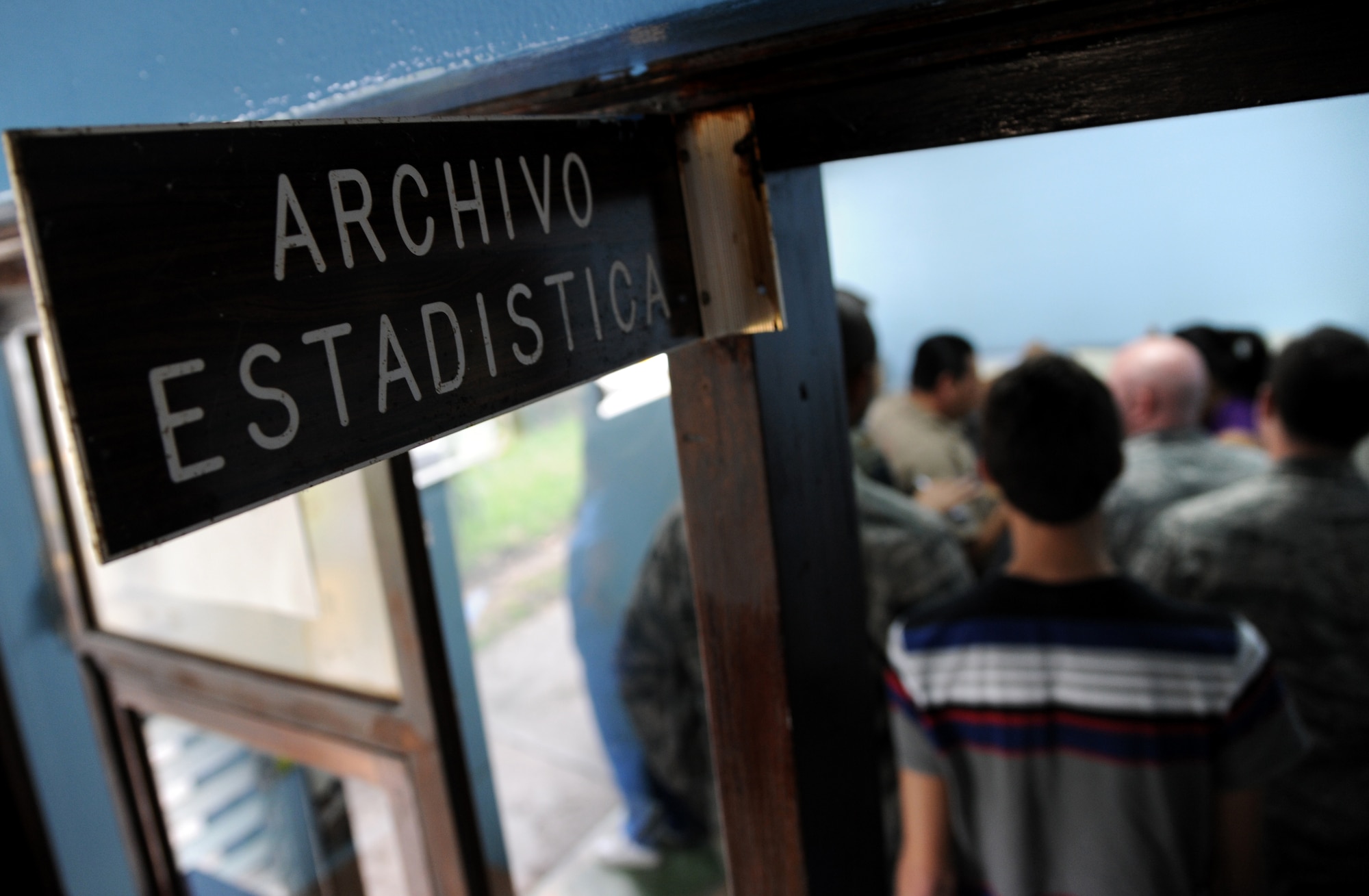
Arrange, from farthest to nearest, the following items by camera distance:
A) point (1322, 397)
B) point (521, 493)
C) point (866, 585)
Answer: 1. point (521, 493)
2. point (1322, 397)
3. point (866, 585)

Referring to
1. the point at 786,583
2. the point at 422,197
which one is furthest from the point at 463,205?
the point at 786,583

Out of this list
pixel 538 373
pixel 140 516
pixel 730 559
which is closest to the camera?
pixel 140 516

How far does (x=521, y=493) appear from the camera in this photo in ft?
15.9

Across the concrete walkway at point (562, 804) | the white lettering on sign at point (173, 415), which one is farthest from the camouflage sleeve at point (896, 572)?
the white lettering on sign at point (173, 415)

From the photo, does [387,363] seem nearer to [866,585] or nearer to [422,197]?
[422,197]

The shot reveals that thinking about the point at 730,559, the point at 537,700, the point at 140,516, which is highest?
the point at 140,516

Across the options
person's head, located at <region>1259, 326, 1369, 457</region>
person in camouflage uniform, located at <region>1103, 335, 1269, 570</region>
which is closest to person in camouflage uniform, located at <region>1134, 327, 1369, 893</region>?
person's head, located at <region>1259, 326, 1369, 457</region>

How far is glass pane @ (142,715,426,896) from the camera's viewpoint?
6.09 feet

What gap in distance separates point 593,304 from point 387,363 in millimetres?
190

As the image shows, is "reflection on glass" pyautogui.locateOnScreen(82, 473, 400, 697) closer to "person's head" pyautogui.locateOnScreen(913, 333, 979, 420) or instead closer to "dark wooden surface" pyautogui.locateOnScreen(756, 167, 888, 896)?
"dark wooden surface" pyautogui.locateOnScreen(756, 167, 888, 896)

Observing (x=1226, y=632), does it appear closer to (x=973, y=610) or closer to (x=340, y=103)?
(x=973, y=610)

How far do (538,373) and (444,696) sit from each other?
1032mm

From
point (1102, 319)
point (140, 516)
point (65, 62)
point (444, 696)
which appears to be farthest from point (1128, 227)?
point (140, 516)

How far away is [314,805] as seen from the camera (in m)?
1.92
